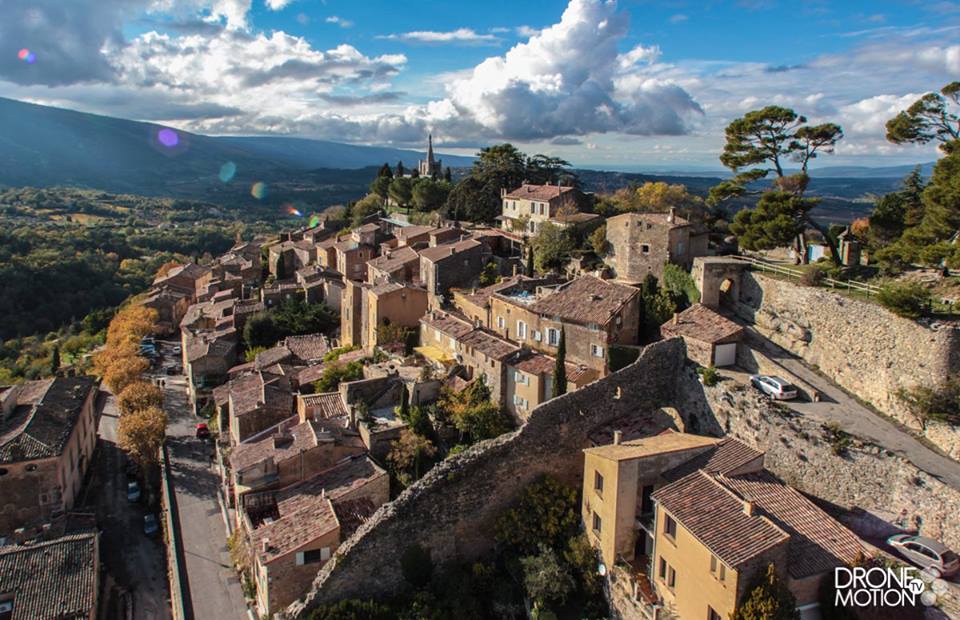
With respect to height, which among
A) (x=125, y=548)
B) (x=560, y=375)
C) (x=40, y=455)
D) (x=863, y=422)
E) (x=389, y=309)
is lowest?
(x=125, y=548)

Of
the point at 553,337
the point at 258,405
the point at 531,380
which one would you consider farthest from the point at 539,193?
the point at 258,405

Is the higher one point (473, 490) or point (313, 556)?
point (473, 490)

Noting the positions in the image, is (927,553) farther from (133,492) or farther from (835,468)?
(133,492)

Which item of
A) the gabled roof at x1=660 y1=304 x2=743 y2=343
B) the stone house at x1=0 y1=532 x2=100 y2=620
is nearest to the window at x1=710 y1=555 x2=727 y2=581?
the gabled roof at x1=660 y1=304 x2=743 y2=343

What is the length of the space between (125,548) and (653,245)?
28.0 metres

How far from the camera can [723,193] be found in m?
30.2

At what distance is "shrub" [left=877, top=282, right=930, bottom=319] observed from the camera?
18.9 metres

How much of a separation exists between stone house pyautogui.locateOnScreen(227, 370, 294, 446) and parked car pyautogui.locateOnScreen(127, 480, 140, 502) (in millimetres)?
6235

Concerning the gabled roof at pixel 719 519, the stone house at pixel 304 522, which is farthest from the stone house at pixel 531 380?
the gabled roof at pixel 719 519

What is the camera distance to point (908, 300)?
18891 mm

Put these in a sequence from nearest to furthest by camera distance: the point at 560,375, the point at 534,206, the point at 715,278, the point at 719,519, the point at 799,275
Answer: the point at 719,519
the point at 560,375
the point at 799,275
the point at 715,278
the point at 534,206

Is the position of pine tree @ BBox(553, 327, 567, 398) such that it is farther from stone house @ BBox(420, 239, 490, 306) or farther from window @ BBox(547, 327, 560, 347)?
stone house @ BBox(420, 239, 490, 306)

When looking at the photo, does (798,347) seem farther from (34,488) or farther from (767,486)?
(34,488)

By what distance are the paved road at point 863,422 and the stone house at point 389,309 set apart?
63.6ft
